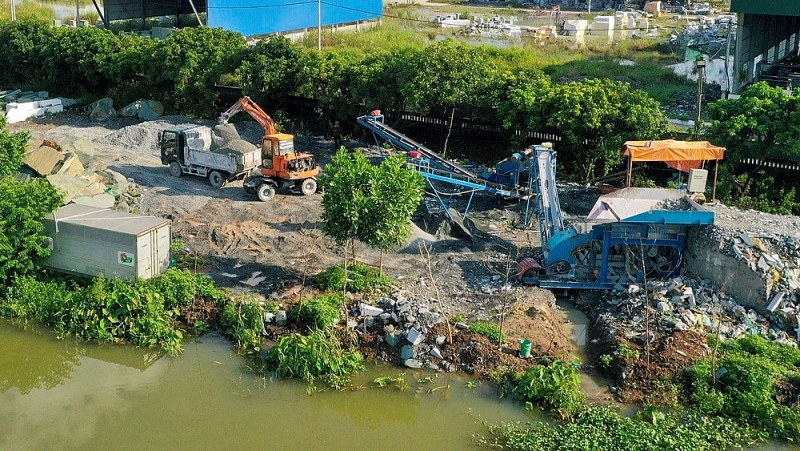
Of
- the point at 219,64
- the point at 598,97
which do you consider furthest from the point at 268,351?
the point at 219,64

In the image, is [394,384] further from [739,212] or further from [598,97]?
[598,97]

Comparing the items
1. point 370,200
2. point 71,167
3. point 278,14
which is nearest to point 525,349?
point 370,200

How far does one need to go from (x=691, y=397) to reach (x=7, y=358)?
524 inches

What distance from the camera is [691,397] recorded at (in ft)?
50.9

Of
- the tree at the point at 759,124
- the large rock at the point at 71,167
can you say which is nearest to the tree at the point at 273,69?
the large rock at the point at 71,167

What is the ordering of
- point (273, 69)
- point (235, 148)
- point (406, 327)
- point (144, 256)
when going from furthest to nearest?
point (273, 69), point (235, 148), point (144, 256), point (406, 327)

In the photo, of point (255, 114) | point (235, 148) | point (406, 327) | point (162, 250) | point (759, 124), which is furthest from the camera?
point (255, 114)

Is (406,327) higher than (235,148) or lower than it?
lower

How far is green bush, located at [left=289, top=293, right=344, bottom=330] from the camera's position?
17.5m

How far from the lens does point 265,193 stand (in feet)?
81.9

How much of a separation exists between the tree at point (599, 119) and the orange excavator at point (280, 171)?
748 centimetres

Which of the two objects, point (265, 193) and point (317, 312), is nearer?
point (317, 312)

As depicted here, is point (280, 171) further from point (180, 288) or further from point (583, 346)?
point (583, 346)

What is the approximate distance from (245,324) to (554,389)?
6455 mm
